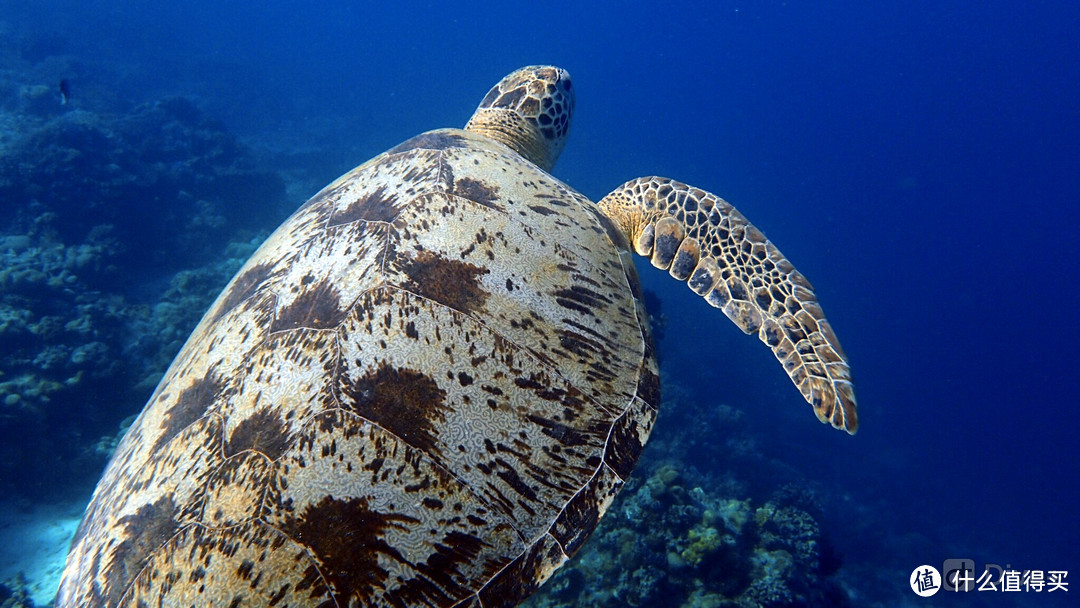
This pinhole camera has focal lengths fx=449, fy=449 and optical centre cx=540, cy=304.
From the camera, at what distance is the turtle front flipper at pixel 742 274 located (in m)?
2.64

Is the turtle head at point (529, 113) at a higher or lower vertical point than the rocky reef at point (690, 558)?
higher

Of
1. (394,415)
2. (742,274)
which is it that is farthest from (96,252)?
(742,274)

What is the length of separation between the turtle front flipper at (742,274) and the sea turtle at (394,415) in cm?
9

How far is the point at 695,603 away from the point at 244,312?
18.1 ft

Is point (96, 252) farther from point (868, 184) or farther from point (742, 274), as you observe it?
point (868, 184)

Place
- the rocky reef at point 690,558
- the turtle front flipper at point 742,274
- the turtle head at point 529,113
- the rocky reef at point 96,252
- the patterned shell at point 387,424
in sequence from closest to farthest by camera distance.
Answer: the patterned shell at point 387,424 < the turtle front flipper at point 742,274 < the turtle head at point 529,113 < the rocky reef at point 690,558 < the rocky reef at point 96,252

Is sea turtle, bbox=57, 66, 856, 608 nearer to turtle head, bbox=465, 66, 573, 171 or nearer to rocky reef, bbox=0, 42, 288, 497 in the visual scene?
turtle head, bbox=465, 66, 573, 171

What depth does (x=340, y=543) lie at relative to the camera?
57.0 inches

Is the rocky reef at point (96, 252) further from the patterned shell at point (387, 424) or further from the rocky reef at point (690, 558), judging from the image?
the rocky reef at point (690, 558)

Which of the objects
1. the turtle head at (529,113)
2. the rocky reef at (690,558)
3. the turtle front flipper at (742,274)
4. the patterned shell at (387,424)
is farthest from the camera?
the rocky reef at (690,558)

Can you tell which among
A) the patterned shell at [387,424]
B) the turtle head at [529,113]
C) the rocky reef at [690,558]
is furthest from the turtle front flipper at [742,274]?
the rocky reef at [690,558]

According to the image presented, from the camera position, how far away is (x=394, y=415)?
163cm

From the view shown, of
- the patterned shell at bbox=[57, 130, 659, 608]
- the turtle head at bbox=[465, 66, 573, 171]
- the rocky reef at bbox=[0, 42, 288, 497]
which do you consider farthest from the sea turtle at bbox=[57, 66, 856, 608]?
the rocky reef at bbox=[0, 42, 288, 497]

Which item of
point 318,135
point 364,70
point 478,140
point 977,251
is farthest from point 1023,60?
point 478,140
